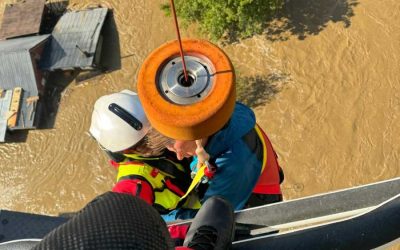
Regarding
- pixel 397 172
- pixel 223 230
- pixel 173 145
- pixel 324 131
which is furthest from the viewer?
pixel 324 131

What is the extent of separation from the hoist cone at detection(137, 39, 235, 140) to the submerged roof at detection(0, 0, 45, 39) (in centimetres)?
1314

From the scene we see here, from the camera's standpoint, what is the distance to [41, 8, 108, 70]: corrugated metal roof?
1386cm

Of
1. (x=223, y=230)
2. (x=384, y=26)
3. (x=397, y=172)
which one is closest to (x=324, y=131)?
(x=397, y=172)

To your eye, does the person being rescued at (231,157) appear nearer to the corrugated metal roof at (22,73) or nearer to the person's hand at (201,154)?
the person's hand at (201,154)

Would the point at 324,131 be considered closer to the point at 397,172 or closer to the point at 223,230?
the point at 397,172

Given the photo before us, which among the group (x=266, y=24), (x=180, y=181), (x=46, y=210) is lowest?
(x=46, y=210)

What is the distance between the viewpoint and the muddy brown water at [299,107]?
11.3 m

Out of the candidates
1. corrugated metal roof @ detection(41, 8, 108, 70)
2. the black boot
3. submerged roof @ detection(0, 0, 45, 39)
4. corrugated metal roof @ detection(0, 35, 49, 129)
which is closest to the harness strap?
the black boot

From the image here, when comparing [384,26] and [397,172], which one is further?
[384,26]

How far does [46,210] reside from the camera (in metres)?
12.5

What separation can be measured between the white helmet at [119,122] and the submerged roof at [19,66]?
31.9 ft

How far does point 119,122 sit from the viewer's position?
462cm

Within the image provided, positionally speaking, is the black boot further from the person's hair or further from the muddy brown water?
the muddy brown water

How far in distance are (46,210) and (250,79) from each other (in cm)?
656
